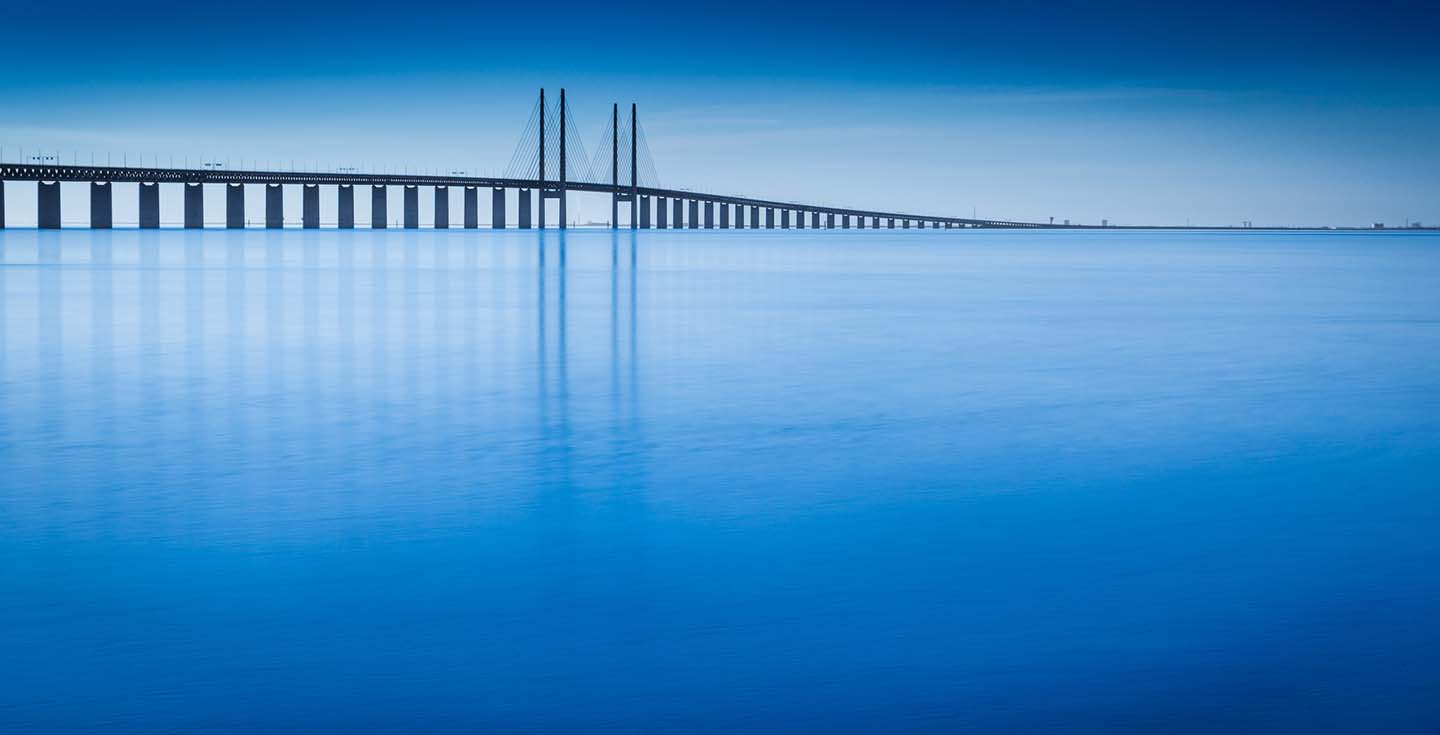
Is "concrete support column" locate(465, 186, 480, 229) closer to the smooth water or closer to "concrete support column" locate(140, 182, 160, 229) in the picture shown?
"concrete support column" locate(140, 182, 160, 229)

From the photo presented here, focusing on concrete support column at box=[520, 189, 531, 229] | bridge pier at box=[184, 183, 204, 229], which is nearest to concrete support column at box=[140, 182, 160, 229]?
bridge pier at box=[184, 183, 204, 229]

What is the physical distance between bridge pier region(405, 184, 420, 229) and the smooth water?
156085mm

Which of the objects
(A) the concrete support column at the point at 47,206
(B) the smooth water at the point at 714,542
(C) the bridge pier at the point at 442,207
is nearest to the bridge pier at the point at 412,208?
(C) the bridge pier at the point at 442,207

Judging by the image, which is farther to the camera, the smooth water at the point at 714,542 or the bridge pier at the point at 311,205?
the bridge pier at the point at 311,205

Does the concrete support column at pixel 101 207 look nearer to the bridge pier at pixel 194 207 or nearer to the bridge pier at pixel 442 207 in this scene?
the bridge pier at pixel 194 207

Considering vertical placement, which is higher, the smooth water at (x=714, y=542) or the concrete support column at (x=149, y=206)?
the concrete support column at (x=149, y=206)

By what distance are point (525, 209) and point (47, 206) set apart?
1857 inches

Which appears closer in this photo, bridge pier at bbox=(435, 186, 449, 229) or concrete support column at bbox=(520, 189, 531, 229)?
concrete support column at bbox=(520, 189, 531, 229)

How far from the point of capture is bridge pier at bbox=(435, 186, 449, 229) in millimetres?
168000

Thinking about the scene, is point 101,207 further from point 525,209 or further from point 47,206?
point 525,209

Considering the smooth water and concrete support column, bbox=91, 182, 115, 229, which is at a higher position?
concrete support column, bbox=91, 182, 115, 229

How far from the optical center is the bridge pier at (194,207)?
154 meters

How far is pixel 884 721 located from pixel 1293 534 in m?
3.06

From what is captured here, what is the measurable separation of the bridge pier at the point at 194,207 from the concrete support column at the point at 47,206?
46.8 feet
